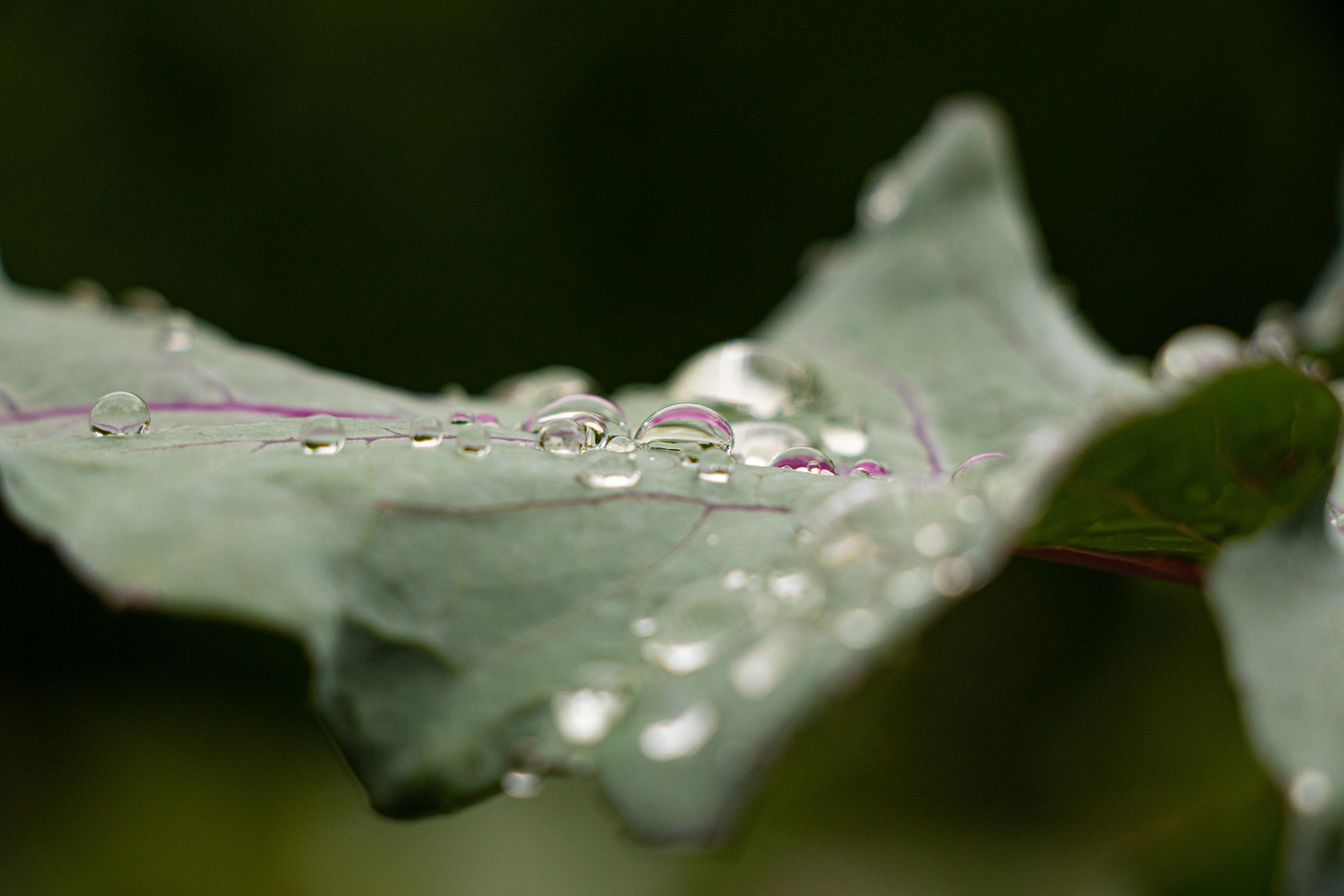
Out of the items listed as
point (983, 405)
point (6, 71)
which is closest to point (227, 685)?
point (6, 71)

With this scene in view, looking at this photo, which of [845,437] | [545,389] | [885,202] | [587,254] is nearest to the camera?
[845,437]

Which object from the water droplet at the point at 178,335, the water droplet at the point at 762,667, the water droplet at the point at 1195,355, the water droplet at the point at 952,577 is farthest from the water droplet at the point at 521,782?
the water droplet at the point at 1195,355

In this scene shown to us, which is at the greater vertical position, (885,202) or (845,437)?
(885,202)

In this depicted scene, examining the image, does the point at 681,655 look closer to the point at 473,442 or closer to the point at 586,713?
the point at 586,713

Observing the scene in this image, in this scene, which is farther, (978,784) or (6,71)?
(6,71)

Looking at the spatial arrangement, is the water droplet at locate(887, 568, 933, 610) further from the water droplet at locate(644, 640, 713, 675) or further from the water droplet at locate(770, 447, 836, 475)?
the water droplet at locate(770, 447, 836, 475)

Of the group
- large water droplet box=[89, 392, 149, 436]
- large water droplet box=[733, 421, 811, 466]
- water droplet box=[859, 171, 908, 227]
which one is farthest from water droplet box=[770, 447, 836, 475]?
water droplet box=[859, 171, 908, 227]

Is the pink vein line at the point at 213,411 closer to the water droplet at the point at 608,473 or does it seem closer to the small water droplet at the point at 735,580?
the water droplet at the point at 608,473

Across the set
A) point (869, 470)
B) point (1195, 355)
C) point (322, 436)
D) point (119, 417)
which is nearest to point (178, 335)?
point (119, 417)

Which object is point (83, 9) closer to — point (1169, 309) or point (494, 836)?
point (494, 836)
